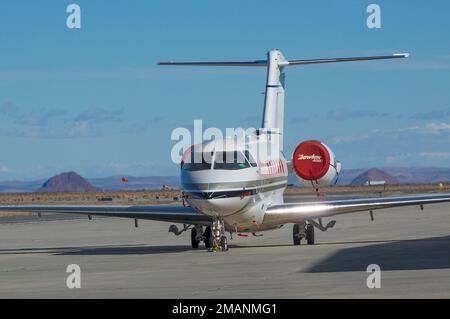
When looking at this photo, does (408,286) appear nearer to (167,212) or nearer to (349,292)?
(349,292)

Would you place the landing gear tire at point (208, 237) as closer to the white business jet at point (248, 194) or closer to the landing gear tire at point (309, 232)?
the white business jet at point (248, 194)

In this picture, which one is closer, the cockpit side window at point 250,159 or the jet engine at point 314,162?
the cockpit side window at point 250,159

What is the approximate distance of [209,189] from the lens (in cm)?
2875

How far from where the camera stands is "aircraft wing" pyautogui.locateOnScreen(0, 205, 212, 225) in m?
31.5

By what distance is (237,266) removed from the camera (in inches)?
962

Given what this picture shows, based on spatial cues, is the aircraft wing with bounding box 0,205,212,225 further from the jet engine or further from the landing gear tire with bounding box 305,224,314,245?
the jet engine

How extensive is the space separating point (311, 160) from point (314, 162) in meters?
0.13

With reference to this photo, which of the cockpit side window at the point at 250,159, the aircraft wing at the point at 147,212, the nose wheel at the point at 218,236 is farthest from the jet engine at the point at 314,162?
the nose wheel at the point at 218,236

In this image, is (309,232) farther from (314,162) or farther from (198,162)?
(198,162)

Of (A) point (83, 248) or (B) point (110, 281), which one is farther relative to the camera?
(A) point (83, 248)

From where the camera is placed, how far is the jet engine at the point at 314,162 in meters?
34.9

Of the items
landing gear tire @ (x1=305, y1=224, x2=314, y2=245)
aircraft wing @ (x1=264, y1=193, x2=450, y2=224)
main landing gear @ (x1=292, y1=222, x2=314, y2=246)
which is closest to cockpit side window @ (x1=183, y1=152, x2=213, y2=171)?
aircraft wing @ (x1=264, y1=193, x2=450, y2=224)
